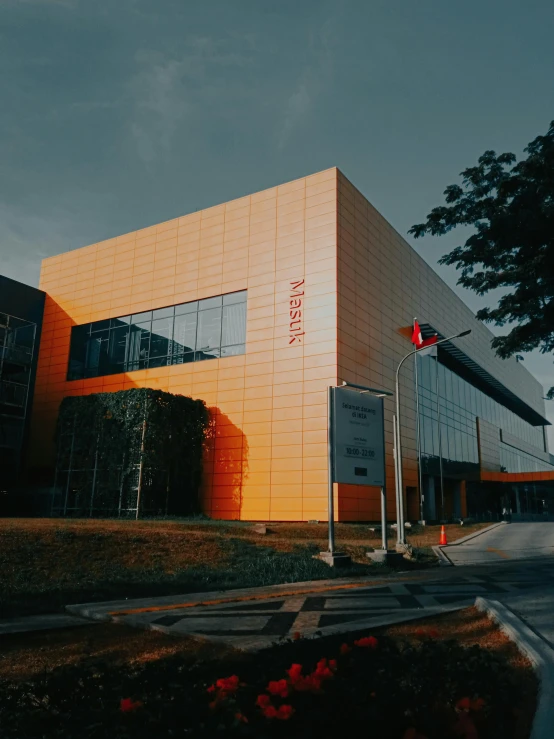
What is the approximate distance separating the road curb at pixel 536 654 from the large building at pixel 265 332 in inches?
798

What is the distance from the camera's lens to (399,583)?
12117 millimetres

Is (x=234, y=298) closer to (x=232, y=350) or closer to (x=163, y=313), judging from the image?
(x=232, y=350)

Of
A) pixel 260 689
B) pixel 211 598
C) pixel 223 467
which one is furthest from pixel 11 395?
pixel 260 689

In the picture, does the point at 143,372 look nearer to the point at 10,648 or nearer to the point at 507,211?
the point at 507,211

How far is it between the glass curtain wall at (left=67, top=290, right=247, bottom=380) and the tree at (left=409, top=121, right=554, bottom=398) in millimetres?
16594

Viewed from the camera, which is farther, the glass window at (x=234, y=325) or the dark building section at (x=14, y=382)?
the dark building section at (x=14, y=382)

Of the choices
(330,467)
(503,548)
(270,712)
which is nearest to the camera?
(270,712)

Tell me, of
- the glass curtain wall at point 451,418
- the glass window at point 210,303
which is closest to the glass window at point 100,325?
the glass window at point 210,303

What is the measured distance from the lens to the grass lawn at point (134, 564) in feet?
33.6

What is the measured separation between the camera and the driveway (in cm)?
1881

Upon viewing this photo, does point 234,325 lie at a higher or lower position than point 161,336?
lower

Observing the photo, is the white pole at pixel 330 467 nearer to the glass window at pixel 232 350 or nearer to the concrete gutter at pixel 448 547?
the concrete gutter at pixel 448 547

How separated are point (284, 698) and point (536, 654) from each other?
8.84 ft

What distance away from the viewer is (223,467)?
30828mm
